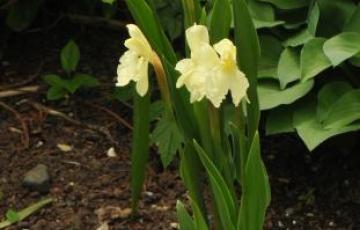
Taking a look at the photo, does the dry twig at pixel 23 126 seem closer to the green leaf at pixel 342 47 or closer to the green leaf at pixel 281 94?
the green leaf at pixel 281 94

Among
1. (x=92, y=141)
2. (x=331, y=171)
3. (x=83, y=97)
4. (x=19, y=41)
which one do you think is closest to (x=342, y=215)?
(x=331, y=171)

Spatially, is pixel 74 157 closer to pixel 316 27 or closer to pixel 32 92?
pixel 32 92

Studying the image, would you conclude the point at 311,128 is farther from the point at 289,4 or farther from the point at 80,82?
the point at 80,82

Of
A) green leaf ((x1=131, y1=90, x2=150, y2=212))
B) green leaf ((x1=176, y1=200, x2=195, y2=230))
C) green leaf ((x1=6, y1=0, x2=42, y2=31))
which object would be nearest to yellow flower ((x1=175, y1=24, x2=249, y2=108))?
green leaf ((x1=176, y1=200, x2=195, y2=230))

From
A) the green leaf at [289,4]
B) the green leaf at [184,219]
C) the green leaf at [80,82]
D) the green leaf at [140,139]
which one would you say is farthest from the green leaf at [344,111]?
the green leaf at [80,82]

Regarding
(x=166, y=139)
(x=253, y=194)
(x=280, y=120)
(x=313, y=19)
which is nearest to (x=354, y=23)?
(x=313, y=19)
